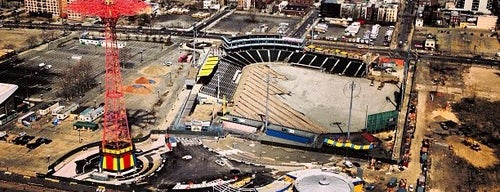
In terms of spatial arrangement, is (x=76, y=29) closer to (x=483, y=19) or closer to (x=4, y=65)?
(x=4, y=65)

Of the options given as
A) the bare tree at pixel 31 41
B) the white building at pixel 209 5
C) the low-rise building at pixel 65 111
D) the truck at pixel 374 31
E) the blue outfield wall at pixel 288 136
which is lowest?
the blue outfield wall at pixel 288 136

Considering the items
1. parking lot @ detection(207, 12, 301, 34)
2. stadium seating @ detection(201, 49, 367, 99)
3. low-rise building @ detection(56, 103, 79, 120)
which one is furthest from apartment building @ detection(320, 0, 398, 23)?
low-rise building @ detection(56, 103, 79, 120)

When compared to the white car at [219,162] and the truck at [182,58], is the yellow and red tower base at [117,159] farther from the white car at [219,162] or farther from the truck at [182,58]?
the truck at [182,58]

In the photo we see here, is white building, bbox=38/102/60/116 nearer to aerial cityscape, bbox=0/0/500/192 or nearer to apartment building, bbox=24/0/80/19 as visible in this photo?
aerial cityscape, bbox=0/0/500/192

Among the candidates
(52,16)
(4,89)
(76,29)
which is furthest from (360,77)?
(52,16)

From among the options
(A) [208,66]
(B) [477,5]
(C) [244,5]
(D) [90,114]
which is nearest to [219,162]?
(D) [90,114]

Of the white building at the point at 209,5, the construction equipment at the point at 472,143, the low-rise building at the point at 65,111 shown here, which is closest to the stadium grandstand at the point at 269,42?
the low-rise building at the point at 65,111
